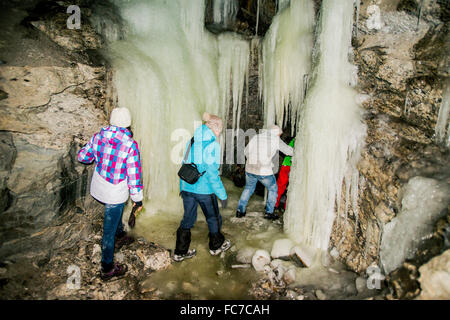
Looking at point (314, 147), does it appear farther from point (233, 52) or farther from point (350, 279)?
point (233, 52)

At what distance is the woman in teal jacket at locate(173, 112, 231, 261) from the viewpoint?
3.21 metres

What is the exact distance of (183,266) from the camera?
3.48 m

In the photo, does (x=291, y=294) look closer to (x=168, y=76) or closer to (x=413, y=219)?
(x=413, y=219)

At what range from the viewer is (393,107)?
336cm

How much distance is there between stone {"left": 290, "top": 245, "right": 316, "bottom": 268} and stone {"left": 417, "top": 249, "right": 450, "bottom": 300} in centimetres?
143

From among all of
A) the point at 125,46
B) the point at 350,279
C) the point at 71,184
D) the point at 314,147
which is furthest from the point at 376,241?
the point at 125,46

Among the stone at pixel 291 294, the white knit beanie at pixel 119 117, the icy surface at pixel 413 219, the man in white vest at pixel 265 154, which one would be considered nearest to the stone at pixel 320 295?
the stone at pixel 291 294

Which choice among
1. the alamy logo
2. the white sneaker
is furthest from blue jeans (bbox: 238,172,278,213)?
the alamy logo

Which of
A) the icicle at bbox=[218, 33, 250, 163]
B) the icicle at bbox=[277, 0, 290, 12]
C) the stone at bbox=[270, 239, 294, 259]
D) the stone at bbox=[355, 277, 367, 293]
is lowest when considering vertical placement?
the stone at bbox=[270, 239, 294, 259]

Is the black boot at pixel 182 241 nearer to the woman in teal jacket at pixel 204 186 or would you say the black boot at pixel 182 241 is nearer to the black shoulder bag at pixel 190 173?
the woman in teal jacket at pixel 204 186

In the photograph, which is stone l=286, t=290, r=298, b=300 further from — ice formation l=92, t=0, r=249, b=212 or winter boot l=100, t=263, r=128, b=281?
ice formation l=92, t=0, r=249, b=212

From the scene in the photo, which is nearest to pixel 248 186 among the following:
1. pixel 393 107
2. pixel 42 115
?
pixel 393 107
